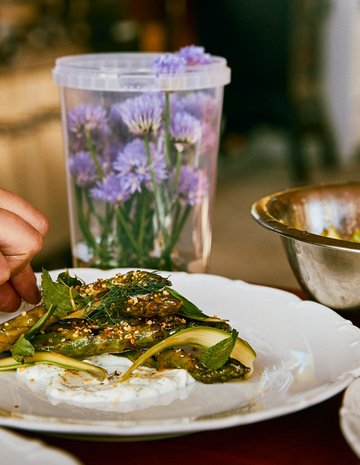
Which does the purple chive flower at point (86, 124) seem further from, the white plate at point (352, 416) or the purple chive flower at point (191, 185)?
the white plate at point (352, 416)

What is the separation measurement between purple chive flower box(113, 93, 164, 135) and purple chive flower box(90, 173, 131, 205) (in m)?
0.06

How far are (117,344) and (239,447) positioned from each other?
0.16 metres

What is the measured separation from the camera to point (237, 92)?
15.1 feet

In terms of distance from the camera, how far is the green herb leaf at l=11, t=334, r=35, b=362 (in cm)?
70

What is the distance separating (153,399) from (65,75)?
51cm

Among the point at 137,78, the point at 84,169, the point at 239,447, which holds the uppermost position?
the point at 137,78

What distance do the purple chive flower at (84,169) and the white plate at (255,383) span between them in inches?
8.7

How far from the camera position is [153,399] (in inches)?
25.1

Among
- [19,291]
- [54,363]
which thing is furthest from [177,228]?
[54,363]

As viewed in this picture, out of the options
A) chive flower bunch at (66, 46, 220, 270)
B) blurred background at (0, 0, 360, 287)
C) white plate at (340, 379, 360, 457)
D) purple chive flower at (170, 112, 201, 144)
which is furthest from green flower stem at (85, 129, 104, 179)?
blurred background at (0, 0, 360, 287)

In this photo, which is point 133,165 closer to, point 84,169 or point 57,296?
point 84,169

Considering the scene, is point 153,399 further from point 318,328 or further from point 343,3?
point 343,3

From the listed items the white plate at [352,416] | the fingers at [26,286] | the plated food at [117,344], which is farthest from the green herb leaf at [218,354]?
the fingers at [26,286]

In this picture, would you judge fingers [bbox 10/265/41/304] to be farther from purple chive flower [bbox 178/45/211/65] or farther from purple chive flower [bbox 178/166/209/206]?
purple chive flower [bbox 178/45/211/65]
